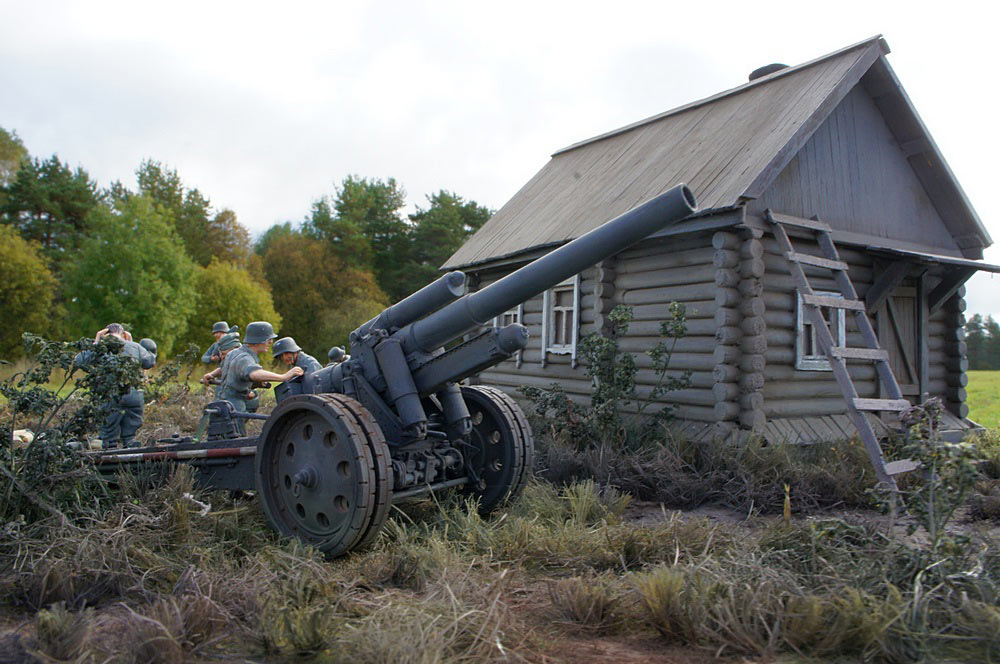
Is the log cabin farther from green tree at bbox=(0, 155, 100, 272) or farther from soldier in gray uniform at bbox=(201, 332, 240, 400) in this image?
green tree at bbox=(0, 155, 100, 272)

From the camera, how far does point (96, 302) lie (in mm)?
A: 28797

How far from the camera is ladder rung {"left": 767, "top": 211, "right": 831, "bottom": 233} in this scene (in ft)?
27.4

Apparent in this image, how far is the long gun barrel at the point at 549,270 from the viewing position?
4348 mm

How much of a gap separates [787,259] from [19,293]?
27.8 meters

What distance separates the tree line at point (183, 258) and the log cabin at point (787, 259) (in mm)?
22368

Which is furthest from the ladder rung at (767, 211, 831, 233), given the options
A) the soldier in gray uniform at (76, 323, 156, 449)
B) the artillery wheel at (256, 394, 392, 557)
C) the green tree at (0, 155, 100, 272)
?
the green tree at (0, 155, 100, 272)

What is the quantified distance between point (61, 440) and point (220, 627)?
7.32 feet

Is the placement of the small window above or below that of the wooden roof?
below

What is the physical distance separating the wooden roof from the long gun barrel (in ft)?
12.5

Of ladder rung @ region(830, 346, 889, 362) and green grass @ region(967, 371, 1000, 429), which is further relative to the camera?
green grass @ region(967, 371, 1000, 429)

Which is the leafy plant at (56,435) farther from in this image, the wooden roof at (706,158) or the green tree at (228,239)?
the green tree at (228,239)

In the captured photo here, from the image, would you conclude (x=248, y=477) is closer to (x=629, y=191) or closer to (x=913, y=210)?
(x=629, y=191)

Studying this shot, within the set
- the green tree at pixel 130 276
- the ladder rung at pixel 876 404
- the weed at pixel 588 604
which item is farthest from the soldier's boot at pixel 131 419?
the green tree at pixel 130 276

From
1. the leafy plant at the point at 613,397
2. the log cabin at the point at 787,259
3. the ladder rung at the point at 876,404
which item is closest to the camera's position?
the ladder rung at the point at 876,404
